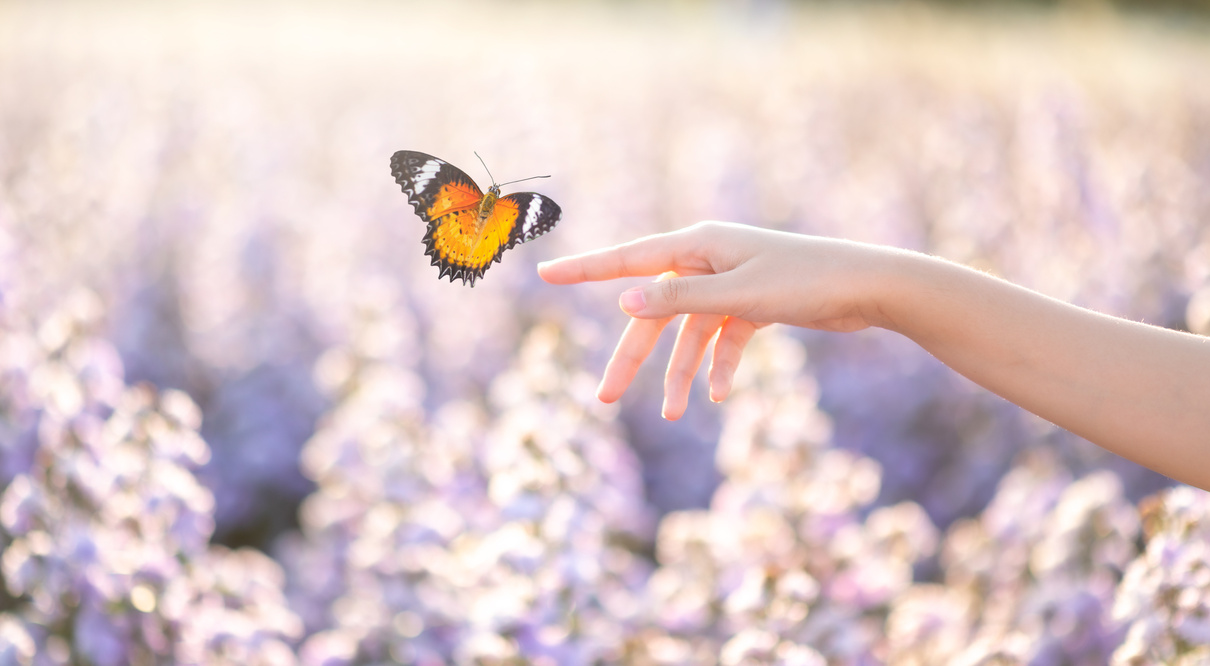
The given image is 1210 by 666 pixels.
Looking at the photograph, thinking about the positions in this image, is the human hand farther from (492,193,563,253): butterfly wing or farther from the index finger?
(492,193,563,253): butterfly wing

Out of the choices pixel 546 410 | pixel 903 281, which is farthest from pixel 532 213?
pixel 546 410

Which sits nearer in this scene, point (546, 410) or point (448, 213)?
point (448, 213)

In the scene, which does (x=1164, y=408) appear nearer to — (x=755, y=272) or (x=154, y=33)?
(x=755, y=272)

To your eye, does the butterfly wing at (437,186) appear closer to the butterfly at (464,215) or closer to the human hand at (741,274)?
the butterfly at (464,215)

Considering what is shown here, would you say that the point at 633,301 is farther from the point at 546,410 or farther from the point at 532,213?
the point at 546,410

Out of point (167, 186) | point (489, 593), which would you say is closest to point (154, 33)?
point (167, 186)

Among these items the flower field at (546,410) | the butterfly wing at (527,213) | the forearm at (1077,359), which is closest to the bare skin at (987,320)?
the forearm at (1077,359)
